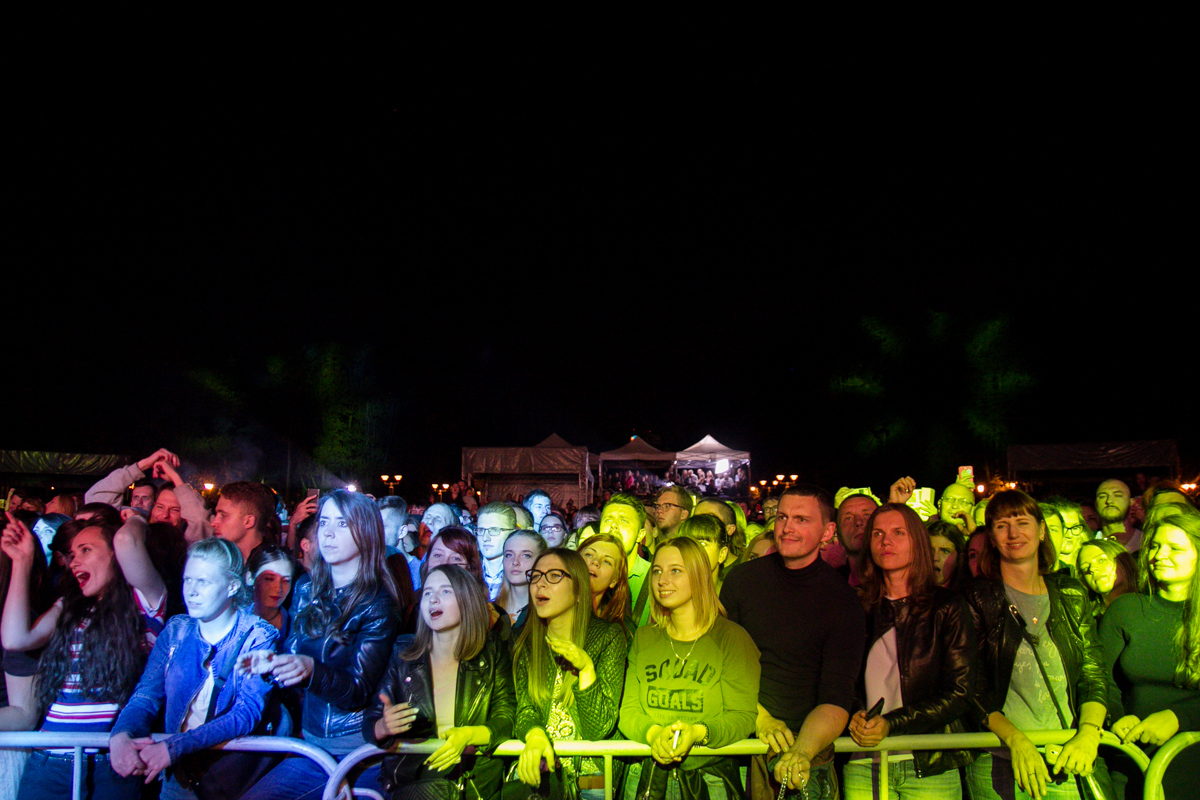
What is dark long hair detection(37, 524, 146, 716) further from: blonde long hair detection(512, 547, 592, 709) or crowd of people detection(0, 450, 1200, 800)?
blonde long hair detection(512, 547, 592, 709)

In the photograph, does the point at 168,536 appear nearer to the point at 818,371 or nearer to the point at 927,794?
the point at 927,794

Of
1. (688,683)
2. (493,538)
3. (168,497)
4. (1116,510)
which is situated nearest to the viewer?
(688,683)

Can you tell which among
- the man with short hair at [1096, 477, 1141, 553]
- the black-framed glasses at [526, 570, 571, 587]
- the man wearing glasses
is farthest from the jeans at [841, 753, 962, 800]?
the man with short hair at [1096, 477, 1141, 553]

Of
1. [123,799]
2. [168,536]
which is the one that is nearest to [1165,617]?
[123,799]

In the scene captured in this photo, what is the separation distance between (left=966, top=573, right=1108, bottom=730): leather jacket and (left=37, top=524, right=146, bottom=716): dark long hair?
3.78 meters

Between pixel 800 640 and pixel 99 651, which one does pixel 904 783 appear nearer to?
pixel 800 640

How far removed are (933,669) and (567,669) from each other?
1584 mm

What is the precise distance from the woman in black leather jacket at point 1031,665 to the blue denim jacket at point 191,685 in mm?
3117

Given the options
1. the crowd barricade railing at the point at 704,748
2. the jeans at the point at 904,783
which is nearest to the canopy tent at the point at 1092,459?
the crowd barricade railing at the point at 704,748

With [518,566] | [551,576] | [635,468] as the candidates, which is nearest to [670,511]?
[518,566]

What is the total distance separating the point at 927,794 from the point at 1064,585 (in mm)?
1248

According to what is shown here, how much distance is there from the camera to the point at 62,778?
301 centimetres

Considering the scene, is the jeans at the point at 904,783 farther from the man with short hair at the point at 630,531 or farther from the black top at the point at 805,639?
the man with short hair at the point at 630,531

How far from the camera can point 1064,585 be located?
3.42m
